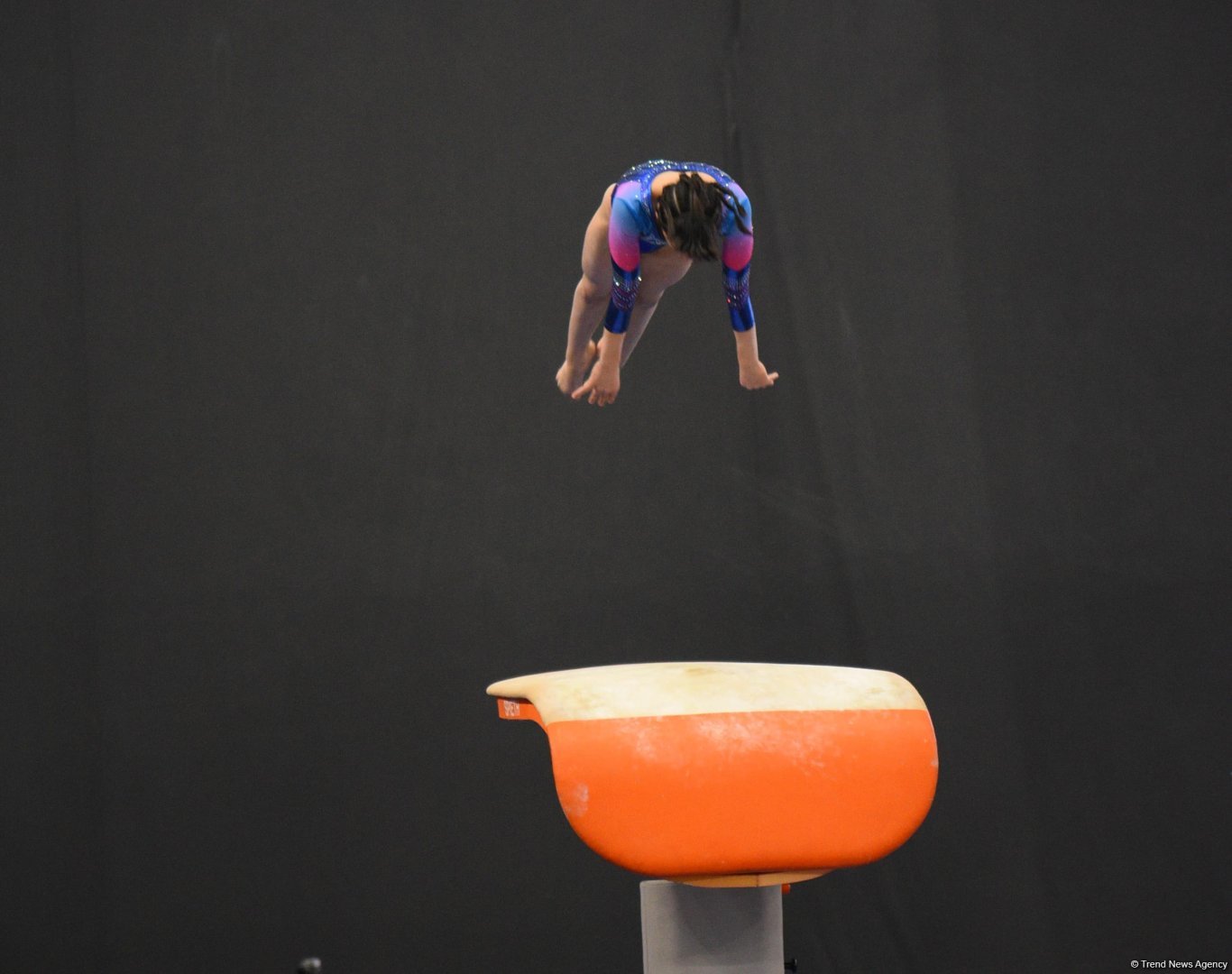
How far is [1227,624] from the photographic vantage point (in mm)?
3500

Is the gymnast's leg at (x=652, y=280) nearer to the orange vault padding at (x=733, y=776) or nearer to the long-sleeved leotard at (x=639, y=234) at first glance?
the long-sleeved leotard at (x=639, y=234)

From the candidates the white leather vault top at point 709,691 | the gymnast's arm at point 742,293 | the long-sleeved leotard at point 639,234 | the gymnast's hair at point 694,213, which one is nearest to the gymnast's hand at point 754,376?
the gymnast's arm at point 742,293

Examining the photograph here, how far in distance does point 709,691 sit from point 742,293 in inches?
54.6

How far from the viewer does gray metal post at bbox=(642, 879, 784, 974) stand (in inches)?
79.4

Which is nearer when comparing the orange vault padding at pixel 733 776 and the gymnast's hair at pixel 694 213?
the orange vault padding at pixel 733 776

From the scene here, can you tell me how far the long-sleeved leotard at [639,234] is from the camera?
2766 millimetres

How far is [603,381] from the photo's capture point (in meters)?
3.00

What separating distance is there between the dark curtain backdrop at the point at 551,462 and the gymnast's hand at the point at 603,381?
0.92m

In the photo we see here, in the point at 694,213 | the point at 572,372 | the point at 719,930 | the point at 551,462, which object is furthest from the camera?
the point at 551,462

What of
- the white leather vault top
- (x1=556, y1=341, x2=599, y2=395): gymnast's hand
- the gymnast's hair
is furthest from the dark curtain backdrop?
the white leather vault top

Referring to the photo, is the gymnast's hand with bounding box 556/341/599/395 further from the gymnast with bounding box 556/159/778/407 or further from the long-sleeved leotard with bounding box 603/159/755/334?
the long-sleeved leotard with bounding box 603/159/755/334

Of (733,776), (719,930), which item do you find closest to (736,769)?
(733,776)

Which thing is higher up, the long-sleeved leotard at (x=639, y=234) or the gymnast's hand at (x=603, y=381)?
the long-sleeved leotard at (x=639, y=234)

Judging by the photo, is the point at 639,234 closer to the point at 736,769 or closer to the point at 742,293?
the point at 742,293
